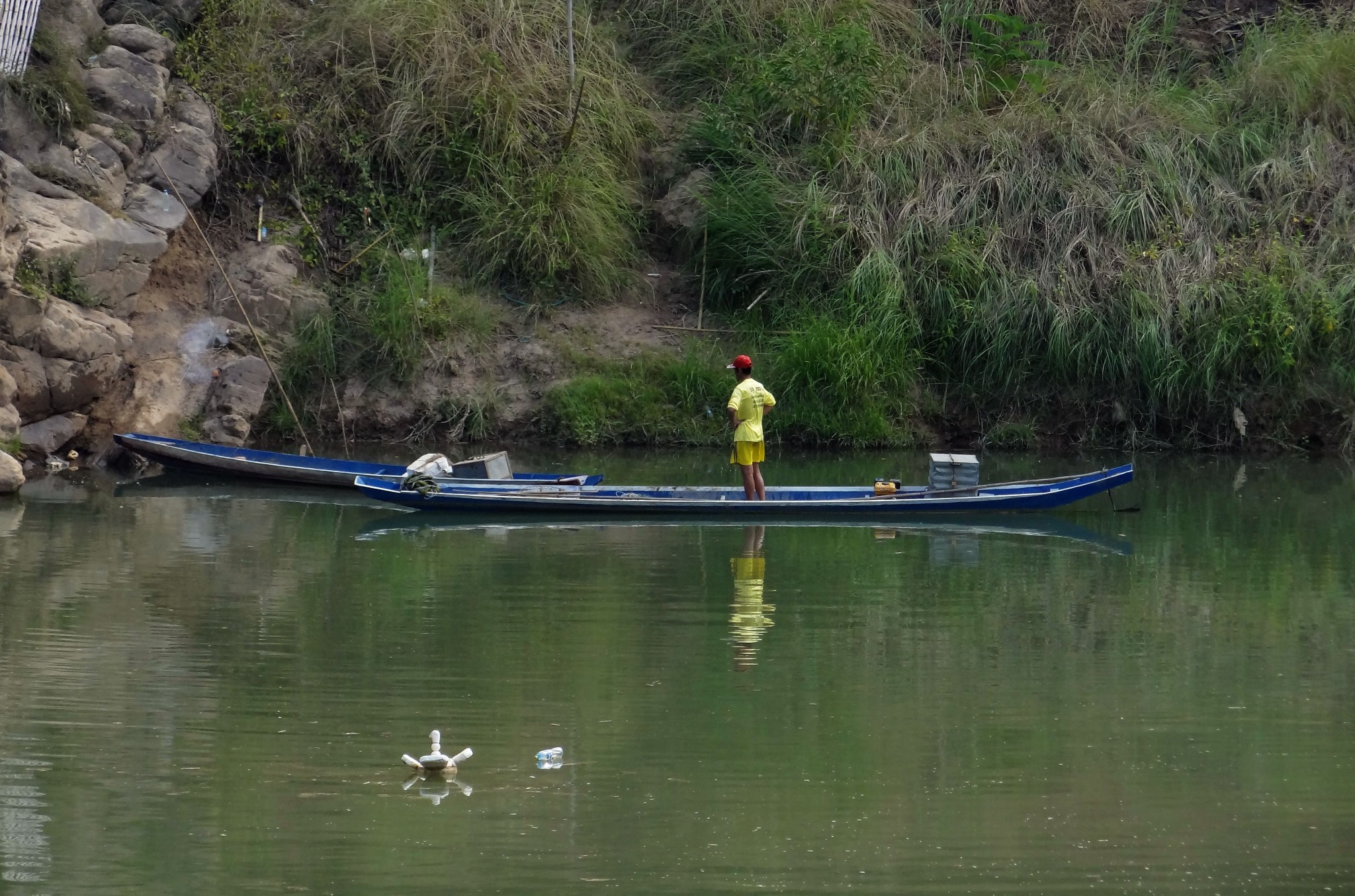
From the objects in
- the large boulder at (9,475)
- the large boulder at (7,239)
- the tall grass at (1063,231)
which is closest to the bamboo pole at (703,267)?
the tall grass at (1063,231)

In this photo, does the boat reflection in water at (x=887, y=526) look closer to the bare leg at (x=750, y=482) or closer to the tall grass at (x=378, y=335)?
the bare leg at (x=750, y=482)

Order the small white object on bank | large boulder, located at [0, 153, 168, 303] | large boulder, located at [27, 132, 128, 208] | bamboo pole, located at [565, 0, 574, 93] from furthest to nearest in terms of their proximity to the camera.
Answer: bamboo pole, located at [565, 0, 574, 93] → large boulder, located at [27, 132, 128, 208] → large boulder, located at [0, 153, 168, 303] → the small white object on bank

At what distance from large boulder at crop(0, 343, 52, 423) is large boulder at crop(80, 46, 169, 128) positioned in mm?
3688

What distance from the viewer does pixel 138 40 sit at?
19656 millimetres

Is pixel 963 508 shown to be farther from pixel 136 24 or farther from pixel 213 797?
pixel 136 24

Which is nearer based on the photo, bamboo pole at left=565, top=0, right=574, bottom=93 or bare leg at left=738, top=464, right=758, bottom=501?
bare leg at left=738, top=464, right=758, bottom=501

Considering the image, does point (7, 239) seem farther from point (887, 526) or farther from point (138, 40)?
point (887, 526)

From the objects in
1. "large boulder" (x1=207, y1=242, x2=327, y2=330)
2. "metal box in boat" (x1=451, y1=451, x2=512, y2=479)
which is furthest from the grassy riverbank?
"metal box in boat" (x1=451, y1=451, x2=512, y2=479)

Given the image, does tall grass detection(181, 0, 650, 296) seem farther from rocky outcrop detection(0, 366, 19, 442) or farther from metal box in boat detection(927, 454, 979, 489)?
metal box in boat detection(927, 454, 979, 489)

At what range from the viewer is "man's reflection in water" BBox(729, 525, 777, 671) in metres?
9.44

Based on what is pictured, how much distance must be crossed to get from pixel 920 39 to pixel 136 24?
9969 mm

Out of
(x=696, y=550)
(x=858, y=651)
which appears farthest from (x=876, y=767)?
(x=696, y=550)

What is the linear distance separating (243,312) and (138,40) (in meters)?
3.47

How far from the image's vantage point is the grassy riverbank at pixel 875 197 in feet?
65.2
